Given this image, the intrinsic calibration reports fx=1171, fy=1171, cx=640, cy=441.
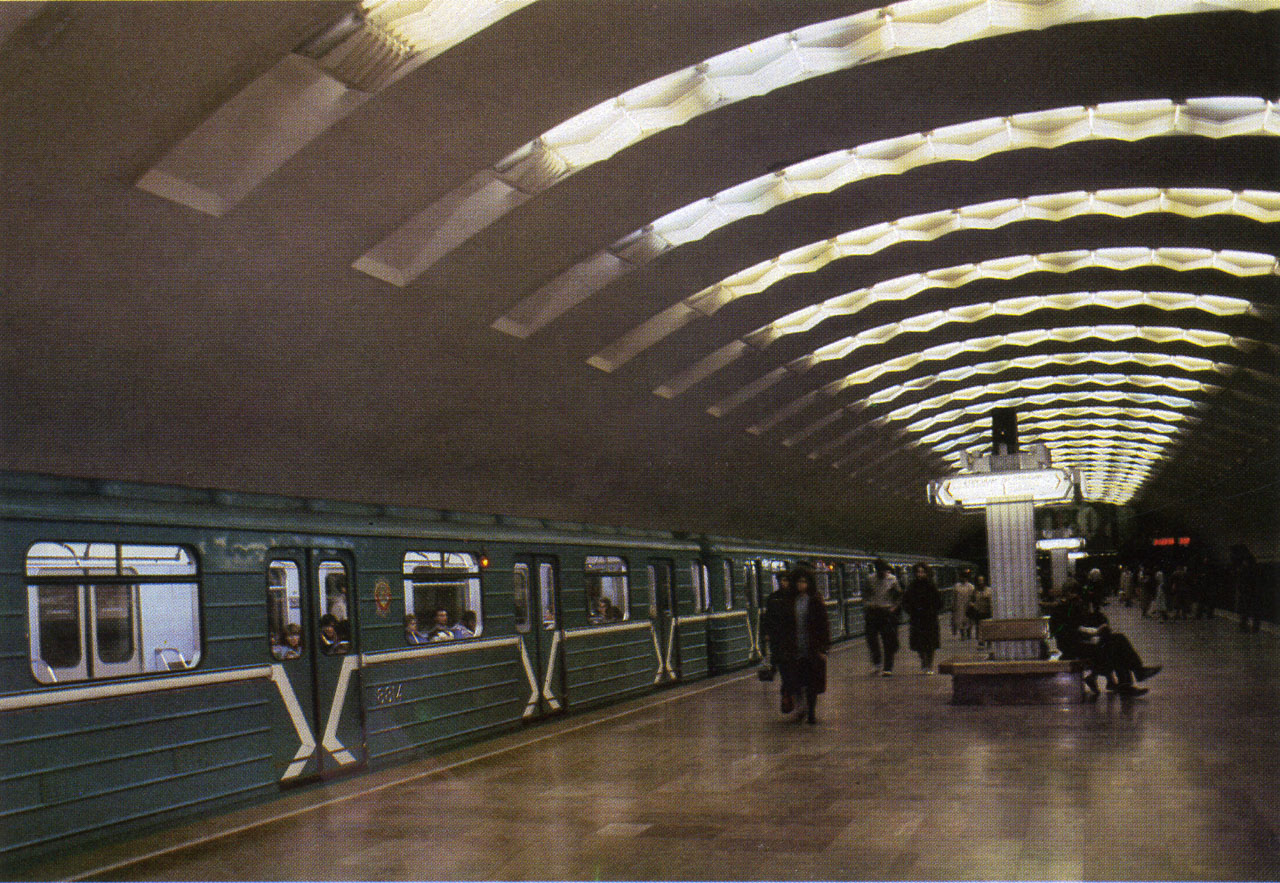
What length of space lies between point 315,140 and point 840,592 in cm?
2282

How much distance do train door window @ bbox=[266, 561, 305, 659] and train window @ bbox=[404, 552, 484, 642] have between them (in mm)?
1530

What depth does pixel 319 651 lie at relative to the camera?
388 inches

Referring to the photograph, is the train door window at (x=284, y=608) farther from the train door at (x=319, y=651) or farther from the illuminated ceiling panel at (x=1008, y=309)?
the illuminated ceiling panel at (x=1008, y=309)

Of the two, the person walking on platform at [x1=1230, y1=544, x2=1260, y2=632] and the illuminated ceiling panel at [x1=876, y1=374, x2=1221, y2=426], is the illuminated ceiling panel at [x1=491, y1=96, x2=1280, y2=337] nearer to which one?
the illuminated ceiling panel at [x1=876, y1=374, x2=1221, y2=426]

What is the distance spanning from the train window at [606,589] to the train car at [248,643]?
0.20ft

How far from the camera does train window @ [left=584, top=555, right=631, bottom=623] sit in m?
15.2

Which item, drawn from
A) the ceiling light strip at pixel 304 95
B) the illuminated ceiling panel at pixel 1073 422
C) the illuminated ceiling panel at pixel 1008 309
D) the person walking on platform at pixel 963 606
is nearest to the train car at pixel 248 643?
the ceiling light strip at pixel 304 95

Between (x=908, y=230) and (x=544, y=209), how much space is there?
20.2 ft

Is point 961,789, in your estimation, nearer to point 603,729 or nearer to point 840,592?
point 603,729

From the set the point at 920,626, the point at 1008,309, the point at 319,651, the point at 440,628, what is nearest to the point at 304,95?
the point at 319,651

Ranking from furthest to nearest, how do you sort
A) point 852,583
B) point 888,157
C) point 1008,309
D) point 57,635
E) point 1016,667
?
1. point 852,583
2. point 1008,309
3. point 1016,667
4. point 888,157
5. point 57,635

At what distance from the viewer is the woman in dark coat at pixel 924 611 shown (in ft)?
58.4

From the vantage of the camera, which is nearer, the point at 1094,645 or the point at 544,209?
the point at 544,209

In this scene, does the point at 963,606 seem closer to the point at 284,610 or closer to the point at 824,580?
the point at 824,580
